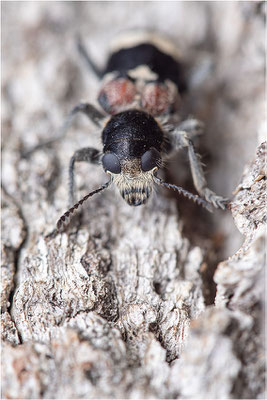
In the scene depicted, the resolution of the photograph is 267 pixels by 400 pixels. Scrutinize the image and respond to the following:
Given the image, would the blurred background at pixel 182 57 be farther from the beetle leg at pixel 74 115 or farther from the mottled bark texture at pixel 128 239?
the beetle leg at pixel 74 115

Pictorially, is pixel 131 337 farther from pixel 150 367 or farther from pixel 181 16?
→ pixel 181 16

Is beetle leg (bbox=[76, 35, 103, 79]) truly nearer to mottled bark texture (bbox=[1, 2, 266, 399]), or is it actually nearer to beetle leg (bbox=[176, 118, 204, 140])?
mottled bark texture (bbox=[1, 2, 266, 399])

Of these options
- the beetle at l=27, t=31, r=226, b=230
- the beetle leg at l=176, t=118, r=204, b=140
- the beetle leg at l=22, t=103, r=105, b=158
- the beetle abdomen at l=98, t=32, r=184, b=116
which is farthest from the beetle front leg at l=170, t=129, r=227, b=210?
the beetle leg at l=22, t=103, r=105, b=158

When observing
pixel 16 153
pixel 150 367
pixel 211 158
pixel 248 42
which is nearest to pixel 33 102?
pixel 16 153

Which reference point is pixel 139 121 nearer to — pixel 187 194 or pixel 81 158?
pixel 81 158

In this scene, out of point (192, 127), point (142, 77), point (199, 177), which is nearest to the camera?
point (199, 177)

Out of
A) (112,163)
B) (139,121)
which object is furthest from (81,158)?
(139,121)

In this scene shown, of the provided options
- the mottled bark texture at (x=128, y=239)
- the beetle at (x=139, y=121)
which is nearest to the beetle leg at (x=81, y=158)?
the beetle at (x=139, y=121)
